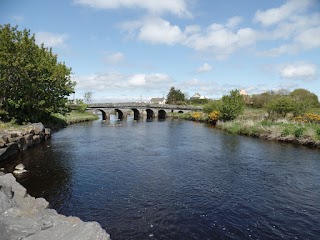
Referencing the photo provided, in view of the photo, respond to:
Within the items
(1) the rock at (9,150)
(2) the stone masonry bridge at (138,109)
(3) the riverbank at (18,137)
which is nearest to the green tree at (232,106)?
(3) the riverbank at (18,137)

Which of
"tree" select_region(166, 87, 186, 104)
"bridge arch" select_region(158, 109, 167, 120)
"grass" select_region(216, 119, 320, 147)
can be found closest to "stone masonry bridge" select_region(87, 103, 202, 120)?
"bridge arch" select_region(158, 109, 167, 120)

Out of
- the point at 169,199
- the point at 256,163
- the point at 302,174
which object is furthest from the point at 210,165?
the point at 169,199

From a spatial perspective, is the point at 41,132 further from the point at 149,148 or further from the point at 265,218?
the point at 265,218

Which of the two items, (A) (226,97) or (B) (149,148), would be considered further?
(A) (226,97)

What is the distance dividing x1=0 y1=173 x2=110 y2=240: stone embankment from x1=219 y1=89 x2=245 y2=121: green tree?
2390 inches

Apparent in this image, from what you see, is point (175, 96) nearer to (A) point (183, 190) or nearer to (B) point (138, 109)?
(B) point (138, 109)

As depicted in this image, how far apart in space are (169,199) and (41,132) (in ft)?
96.3

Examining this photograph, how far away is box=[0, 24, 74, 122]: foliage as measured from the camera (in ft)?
139

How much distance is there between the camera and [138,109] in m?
115

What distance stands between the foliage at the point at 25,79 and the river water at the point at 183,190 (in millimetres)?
16233

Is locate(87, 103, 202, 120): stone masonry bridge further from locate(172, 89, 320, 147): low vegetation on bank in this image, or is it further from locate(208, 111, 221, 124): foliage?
locate(208, 111, 221, 124): foliage

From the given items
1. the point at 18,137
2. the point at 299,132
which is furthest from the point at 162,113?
the point at 18,137

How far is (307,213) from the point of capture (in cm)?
1598

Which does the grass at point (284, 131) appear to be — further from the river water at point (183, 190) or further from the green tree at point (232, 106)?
the green tree at point (232, 106)
